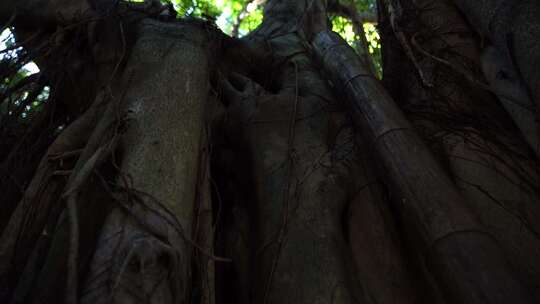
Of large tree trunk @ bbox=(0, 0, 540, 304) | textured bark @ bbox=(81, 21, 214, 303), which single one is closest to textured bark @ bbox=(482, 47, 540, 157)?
large tree trunk @ bbox=(0, 0, 540, 304)

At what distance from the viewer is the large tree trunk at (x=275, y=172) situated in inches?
54.2

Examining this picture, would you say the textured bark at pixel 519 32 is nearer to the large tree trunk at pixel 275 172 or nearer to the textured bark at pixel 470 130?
the large tree trunk at pixel 275 172

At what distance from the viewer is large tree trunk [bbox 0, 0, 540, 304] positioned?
1378mm

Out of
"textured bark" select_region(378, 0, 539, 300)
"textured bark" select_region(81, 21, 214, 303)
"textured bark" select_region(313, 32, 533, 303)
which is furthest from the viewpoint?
"textured bark" select_region(378, 0, 539, 300)

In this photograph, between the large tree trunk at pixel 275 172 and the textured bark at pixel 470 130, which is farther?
the textured bark at pixel 470 130

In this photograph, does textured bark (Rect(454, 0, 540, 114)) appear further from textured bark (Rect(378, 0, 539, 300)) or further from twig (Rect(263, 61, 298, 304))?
twig (Rect(263, 61, 298, 304))

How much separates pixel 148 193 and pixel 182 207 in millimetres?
135

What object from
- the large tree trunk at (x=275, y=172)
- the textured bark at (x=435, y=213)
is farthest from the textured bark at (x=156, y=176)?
the textured bark at (x=435, y=213)

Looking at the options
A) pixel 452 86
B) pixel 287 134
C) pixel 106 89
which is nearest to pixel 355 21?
pixel 452 86

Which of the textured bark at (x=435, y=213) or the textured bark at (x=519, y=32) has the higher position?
the textured bark at (x=519, y=32)

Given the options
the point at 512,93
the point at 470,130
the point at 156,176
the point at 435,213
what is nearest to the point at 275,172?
the point at 156,176

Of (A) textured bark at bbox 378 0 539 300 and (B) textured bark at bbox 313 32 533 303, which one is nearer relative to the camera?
(B) textured bark at bbox 313 32 533 303

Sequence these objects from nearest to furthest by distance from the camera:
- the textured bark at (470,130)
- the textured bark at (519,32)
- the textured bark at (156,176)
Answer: the textured bark at (156,176)
the textured bark at (519,32)
the textured bark at (470,130)

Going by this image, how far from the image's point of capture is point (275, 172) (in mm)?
2047
